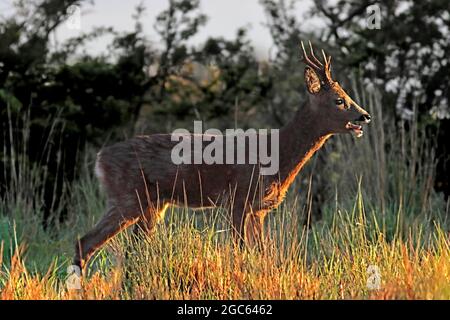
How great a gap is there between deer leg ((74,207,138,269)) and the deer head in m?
1.59

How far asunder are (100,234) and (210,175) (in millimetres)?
925

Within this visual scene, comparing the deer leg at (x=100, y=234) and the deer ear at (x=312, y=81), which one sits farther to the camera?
the deer leg at (x=100, y=234)

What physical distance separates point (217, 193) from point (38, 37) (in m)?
4.93

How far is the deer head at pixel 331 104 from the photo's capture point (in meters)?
5.91

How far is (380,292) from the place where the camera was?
171 inches

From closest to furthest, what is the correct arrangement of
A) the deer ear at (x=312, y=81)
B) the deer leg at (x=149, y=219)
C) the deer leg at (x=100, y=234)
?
the deer ear at (x=312, y=81) < the deer leg at (x=100, y=234) < the deer leg at (x=149, y=219)

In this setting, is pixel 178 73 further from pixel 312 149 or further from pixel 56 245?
pixel 312 149

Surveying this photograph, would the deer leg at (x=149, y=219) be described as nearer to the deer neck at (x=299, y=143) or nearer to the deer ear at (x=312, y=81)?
the deer neck at (x=299, y=143)

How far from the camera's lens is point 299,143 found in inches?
243

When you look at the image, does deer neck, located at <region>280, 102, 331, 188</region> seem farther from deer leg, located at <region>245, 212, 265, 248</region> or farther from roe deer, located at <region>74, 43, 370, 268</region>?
deer leg, located at <region>245, 212, 265, 248</region>

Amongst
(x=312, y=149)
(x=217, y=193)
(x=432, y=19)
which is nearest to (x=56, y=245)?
(x=217, y=193)

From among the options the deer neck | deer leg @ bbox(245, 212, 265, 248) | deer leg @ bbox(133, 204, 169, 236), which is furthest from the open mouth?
deer leg @ bbox(133, 204, 169, 236)

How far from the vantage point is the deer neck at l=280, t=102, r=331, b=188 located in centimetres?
612

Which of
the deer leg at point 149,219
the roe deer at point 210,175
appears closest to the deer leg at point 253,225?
the roe deer at point 210,175
